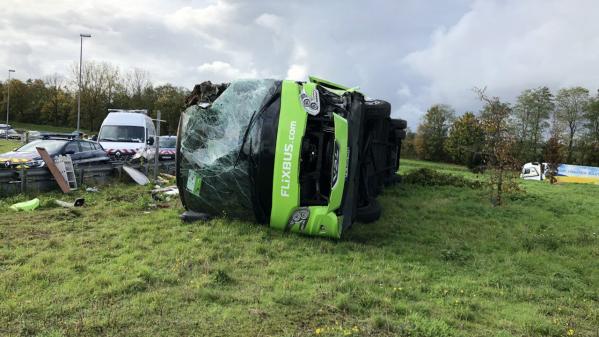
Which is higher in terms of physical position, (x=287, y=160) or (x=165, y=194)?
(x=287, y=160)

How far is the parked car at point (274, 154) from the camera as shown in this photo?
19.6 ft

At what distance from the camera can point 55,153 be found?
12.0 m

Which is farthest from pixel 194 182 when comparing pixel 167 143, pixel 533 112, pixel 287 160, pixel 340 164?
pixel 533 112

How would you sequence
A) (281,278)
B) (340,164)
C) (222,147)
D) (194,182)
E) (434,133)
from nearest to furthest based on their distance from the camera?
(281,278) → (340,164) → (222,147) → (194,182) → (434,133)

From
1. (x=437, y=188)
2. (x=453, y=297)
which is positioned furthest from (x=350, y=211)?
(x=437, y=188)

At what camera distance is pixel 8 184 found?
9352mm

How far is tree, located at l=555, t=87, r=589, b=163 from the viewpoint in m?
45.5

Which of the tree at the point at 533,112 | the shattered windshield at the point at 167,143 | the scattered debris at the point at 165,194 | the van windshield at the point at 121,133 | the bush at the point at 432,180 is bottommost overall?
the scattered debris at the point at 165,194

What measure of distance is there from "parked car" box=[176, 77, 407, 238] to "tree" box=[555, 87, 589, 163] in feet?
149

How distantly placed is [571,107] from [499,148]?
43053 mm

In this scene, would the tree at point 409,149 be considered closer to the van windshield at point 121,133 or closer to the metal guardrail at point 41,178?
the van windshield at point 121,133

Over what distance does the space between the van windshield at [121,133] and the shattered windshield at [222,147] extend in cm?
1167

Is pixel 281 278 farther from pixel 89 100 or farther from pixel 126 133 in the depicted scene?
pixel 89 100

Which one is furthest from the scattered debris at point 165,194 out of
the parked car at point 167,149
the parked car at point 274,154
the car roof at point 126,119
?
the car roof at point 126,119
